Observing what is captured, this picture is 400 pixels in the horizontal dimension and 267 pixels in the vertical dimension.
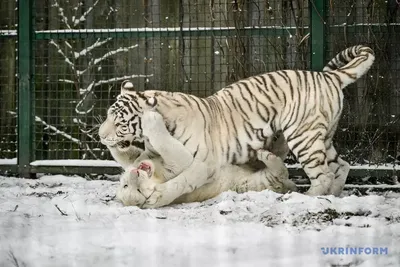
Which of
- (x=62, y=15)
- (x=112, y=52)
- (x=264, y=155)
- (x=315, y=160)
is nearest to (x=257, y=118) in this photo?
(x=264, y=155)

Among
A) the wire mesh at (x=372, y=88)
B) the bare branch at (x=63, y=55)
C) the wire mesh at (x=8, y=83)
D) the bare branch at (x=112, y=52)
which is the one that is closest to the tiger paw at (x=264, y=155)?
the wire mesh at (x=372, y=88)

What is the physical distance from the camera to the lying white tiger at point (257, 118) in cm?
430

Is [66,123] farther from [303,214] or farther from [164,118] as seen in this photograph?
[303,214]

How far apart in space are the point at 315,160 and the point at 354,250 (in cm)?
171

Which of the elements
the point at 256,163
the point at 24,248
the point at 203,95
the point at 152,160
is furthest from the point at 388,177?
the point at 24,248

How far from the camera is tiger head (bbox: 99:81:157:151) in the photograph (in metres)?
4.35

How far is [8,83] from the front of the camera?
6.29 metres

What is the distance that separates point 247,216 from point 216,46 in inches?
94.1

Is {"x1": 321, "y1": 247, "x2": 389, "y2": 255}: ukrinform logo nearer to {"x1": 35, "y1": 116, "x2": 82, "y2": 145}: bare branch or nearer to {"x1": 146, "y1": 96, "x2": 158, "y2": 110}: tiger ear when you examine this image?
{"x1": 146, "y1": 96, "x2": 158, "y2": 110}: tiger ear

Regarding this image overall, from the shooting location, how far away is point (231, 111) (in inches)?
177

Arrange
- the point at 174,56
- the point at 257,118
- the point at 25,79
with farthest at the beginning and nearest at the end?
the point at 174,56, the point at 25,79, the point at 257,118

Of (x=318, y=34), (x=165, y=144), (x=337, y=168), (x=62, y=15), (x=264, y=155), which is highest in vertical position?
(x=62, y=15)

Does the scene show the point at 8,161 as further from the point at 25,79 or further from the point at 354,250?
the point at 354,250

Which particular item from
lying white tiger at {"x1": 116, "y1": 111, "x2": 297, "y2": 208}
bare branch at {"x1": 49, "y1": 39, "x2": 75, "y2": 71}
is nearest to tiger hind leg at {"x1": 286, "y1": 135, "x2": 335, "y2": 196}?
lying white tiger at {"x1": 116, "y1": 111, "x2": 297, "y2": 208}
